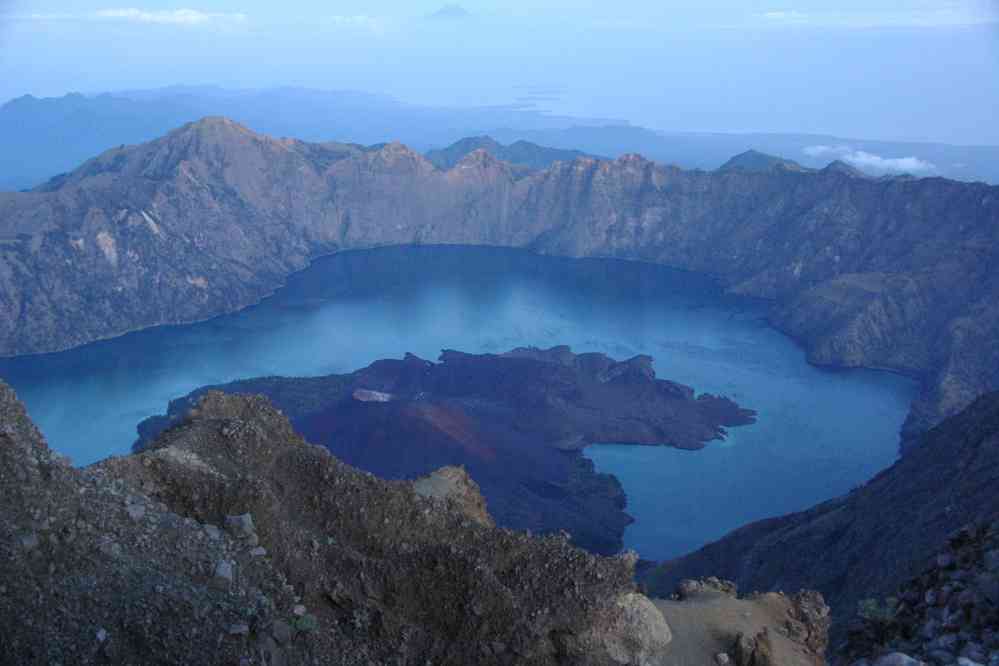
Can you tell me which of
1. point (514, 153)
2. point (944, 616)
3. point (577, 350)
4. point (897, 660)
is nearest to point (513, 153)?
point (514, 153)

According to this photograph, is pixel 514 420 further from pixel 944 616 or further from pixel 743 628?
pixel 944 616

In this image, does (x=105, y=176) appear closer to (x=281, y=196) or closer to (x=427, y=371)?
(x=281, y=196)

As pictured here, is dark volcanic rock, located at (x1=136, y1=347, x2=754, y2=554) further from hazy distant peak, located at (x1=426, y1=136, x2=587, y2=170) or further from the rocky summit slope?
hazy distant peak, located at (x1=426, y1=136, x2=587, y2=170)

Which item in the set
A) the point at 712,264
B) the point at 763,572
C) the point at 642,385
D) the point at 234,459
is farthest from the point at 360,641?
the point at 712,264

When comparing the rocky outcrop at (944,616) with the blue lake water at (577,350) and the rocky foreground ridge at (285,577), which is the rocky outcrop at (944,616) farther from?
the blue lake water at (577,350)

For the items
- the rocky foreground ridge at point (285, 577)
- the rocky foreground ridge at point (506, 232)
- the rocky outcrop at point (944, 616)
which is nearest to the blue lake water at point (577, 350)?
the rocky foreground ridge at point (506, 232)

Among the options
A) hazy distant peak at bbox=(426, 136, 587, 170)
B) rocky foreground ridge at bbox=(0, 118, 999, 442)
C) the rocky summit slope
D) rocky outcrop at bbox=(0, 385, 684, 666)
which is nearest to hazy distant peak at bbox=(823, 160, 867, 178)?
rocky foreground ridge at bbox=(0, 118, 999, 442)
